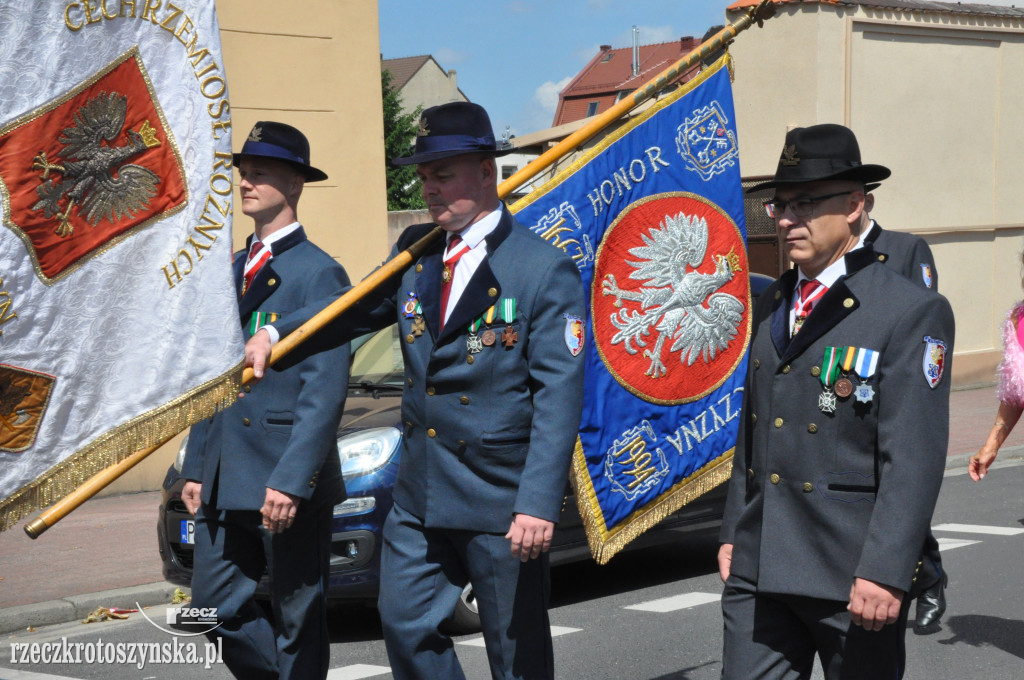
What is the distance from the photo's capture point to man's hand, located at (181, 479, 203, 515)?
15.9ft

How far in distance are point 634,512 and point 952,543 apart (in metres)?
4.83

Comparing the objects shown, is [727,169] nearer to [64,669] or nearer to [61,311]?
[61,311]

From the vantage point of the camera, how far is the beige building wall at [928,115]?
1844cm

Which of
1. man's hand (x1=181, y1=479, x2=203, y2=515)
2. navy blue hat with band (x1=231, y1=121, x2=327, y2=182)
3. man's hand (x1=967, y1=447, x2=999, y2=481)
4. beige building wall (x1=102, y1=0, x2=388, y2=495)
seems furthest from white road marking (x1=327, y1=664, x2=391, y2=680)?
beige building wall (x1=102, y1=0, x2=388, y2=495)

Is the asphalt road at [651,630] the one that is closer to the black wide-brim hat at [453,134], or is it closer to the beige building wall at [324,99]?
the black wide-brim hat at [453,134]

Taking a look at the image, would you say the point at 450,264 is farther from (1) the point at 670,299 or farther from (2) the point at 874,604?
(2) the point at 874,604

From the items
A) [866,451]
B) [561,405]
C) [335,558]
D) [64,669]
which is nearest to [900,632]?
[866,451]

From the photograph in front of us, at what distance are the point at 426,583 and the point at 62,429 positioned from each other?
51.0 inches

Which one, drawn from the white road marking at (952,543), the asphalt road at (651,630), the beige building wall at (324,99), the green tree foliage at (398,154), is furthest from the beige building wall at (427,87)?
the asphalt road at (651,630)

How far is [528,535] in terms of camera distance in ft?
12.4

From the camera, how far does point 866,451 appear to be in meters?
3.48

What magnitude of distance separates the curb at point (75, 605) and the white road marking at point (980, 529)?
5.50m

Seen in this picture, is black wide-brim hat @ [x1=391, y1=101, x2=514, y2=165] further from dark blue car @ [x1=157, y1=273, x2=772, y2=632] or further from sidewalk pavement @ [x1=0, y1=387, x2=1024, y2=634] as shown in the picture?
sidewalk pavement @ [x1=0, y1=387, x2=1024, y2=634]

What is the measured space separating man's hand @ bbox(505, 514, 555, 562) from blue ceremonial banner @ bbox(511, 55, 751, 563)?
857 millimetres
